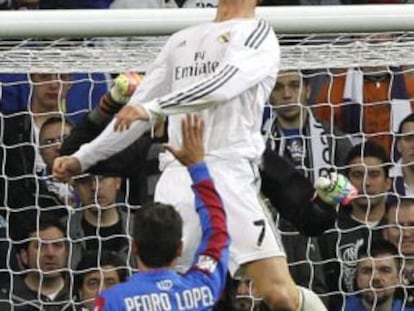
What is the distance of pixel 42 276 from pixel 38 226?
0.66ft

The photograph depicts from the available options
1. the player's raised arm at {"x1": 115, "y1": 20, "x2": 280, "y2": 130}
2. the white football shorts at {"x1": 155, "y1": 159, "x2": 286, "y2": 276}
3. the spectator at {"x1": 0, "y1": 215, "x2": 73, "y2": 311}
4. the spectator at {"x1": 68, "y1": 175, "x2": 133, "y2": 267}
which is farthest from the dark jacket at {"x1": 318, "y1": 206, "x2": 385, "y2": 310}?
the player's raised arm at {"x1": 115, "y1": 20, "x2": 280, "y2": 130}

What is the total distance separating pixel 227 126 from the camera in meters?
5.36

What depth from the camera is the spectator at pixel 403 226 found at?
6746 mm

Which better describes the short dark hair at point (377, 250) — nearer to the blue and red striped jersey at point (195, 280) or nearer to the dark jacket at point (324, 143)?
the dark jacket at point (324, 143)

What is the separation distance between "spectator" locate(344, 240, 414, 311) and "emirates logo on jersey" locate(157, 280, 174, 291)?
2198 mm

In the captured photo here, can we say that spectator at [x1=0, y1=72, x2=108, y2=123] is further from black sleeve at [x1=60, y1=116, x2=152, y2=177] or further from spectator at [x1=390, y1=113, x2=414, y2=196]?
spectator at [x1=390, y1=113, x2=414, y2=196]

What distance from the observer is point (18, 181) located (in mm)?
6676

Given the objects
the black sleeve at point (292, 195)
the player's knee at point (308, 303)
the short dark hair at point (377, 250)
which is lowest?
the short dark hair at point (377, 250)

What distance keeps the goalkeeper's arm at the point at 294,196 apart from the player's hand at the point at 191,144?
939 mm

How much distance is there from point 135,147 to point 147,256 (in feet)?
5.16

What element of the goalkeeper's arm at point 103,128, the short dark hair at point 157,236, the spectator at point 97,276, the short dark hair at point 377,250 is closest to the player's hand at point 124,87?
the goalkeeper's arm at point 103,128

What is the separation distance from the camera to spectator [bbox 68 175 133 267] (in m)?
6.59

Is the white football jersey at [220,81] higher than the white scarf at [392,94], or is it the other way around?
the white football jersey at [220,81]

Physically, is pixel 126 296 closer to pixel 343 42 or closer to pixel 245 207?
pixel 245 207
